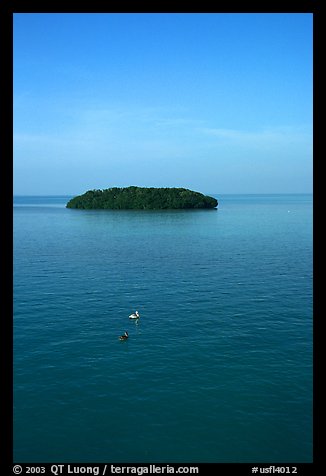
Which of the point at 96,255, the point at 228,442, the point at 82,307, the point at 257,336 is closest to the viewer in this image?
the point at 228,442

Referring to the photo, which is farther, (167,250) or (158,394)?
(167,250)

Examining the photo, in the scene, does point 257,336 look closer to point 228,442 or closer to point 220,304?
point 220,304

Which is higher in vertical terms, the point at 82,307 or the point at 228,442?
the point at 82,307
